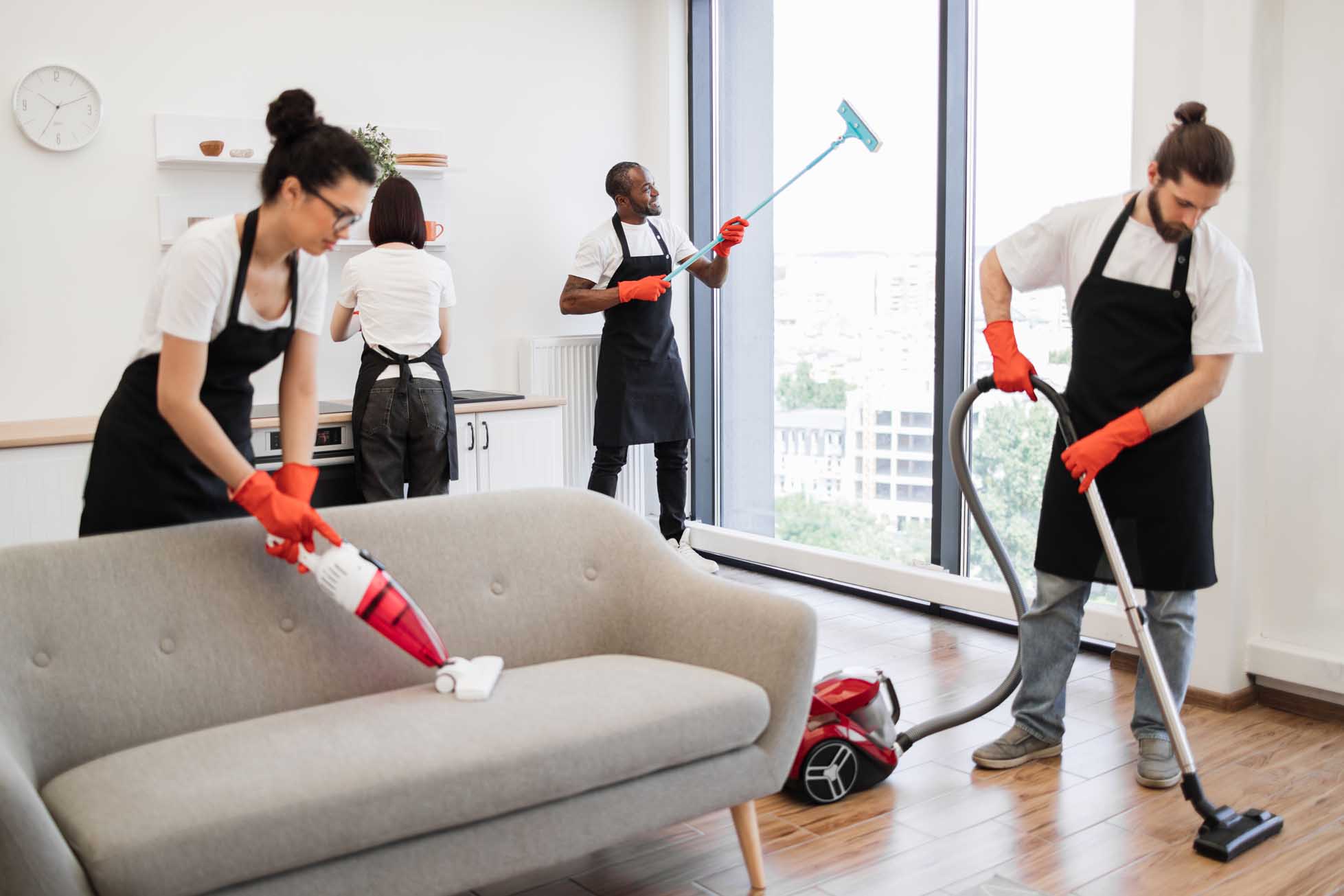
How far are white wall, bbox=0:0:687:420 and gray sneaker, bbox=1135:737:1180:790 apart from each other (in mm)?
2967

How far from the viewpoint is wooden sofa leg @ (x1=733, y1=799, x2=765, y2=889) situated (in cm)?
221

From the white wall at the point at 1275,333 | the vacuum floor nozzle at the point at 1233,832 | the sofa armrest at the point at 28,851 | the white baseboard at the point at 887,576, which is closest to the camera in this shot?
the sofa armrest at the point at 28,851

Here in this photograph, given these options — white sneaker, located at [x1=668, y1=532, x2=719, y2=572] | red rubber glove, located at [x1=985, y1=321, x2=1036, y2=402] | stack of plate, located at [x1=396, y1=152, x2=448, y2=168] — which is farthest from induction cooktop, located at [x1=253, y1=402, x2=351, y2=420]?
red rubber glove, located at [x1=985, y1=321, x2=1036, y2=402]

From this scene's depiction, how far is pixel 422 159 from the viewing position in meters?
4.46

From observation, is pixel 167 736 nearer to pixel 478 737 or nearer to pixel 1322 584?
pixel 478 737

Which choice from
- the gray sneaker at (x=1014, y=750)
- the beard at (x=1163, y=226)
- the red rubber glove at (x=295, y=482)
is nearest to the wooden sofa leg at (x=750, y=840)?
the gray sneaker at (x=1014, y=750)

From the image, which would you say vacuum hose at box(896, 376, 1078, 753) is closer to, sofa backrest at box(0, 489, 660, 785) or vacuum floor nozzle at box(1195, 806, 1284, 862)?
vacuum floor nozzle at box(1195, 806, 1284, 862)

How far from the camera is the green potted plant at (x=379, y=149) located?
4.30 m

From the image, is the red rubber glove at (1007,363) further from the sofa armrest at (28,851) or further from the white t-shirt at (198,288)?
the sofa armrest at (28,851)

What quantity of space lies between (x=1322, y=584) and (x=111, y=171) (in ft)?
12.8

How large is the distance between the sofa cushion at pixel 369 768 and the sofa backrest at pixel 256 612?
0.10m

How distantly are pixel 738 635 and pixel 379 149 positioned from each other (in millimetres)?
2741

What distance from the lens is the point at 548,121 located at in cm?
498

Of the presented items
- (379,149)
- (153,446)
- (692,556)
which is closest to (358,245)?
(379,149)
